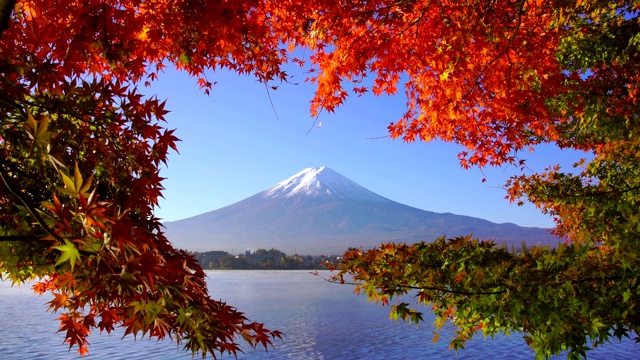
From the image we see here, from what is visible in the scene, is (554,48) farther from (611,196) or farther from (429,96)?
(611,196)

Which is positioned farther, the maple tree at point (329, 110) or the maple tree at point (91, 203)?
the maple tree at point (329, 110)

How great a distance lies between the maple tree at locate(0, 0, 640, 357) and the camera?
108 inches

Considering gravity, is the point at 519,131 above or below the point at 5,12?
above

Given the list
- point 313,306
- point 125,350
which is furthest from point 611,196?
point 313,306

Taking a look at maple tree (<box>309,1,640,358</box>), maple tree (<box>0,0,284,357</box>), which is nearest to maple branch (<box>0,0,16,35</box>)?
maple tree (<box>0,0,284,357</box>)

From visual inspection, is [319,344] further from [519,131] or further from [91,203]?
[91,203]

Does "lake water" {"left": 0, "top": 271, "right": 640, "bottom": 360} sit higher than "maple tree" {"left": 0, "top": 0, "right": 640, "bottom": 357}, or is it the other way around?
"maple tree" {"left": 0, "top": 0, "right": 640, "bottom": 357}

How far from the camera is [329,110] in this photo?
26.7 ft

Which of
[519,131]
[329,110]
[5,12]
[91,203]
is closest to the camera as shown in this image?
[91,203]

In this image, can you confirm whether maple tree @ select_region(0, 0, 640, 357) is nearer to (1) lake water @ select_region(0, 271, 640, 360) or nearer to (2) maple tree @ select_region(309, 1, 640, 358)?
(2) maple tree @ select_region(309, 1, 640, 358)

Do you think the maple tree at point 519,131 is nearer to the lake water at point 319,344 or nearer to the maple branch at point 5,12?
the maple branch at point 5,12

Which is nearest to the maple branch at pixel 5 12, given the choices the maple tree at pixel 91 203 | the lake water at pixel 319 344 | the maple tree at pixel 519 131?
the maple tree at pixel 91 203

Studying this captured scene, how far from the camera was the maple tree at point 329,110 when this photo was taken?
8.96 feet

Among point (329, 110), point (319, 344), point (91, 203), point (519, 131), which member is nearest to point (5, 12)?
point (91, 203)
